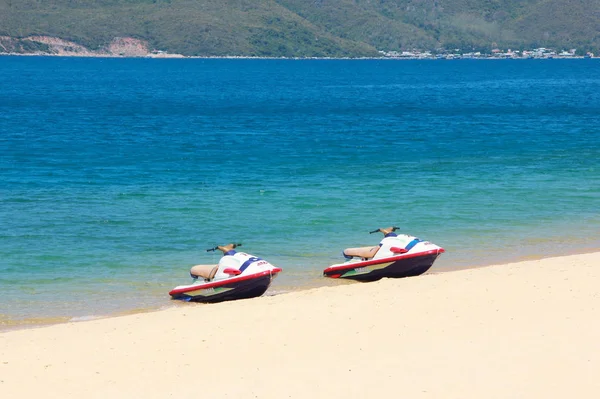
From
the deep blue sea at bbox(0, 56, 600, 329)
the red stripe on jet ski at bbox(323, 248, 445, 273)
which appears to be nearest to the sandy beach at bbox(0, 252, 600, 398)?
the red stripe on jet ski at bbox(323, 248, 445, 273)

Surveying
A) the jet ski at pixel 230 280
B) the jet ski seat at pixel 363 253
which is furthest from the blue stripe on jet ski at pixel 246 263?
the jet ski seat at pixel 363 253

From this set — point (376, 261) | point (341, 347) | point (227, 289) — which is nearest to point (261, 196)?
point (376, 261)

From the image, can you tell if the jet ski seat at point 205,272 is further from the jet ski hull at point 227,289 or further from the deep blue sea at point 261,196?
the deep blue sea at point 261,196

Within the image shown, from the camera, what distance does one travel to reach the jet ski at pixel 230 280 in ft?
46.9

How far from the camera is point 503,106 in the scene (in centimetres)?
7512

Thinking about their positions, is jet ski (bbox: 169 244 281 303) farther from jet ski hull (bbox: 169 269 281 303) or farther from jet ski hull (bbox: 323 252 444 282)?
jet ski hull (bbox: 323 252 444 282)

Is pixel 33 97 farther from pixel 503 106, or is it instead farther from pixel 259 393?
pixel 259 393

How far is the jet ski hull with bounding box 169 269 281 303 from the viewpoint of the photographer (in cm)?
1427

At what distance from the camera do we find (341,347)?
36.8 ft

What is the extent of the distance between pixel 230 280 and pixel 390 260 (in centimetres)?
293

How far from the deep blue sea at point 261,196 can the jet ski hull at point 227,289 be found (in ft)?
1.71

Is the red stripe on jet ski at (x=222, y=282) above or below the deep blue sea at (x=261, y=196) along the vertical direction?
above

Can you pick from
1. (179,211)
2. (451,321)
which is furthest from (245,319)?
(179,211)

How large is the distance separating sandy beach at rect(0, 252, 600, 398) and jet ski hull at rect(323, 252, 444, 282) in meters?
0.93
